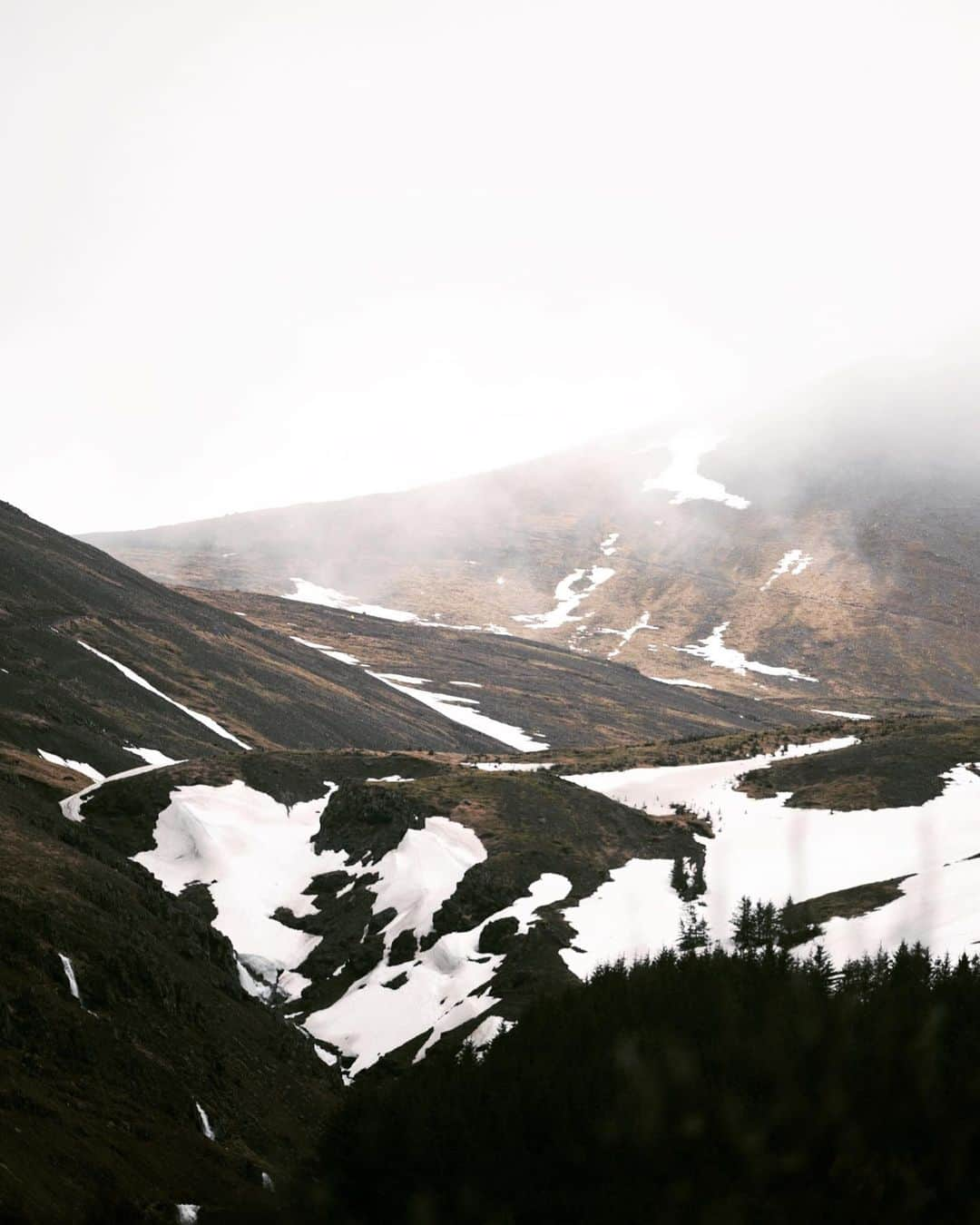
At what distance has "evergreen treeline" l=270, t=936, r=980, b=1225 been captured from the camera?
604 inches

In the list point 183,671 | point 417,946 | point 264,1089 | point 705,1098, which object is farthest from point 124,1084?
point 183,671

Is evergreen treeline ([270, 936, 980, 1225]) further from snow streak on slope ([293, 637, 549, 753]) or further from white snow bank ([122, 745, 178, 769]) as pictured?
snow streak on slope ([293, 637, 549, 753])

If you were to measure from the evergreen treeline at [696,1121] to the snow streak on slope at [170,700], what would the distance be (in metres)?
90.2

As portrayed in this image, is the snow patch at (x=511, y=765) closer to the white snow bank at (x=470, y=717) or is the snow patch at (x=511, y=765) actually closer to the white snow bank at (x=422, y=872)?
the white snow bank at (x=422, y=872)

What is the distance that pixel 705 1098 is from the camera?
57.1 feet

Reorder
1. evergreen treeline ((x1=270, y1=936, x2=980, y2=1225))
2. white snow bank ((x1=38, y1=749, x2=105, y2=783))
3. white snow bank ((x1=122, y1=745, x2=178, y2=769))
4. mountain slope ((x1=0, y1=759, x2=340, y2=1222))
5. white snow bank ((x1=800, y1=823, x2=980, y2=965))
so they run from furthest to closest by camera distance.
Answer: white snow bank ((x1=122, y1=745, x2=178, y2=769)) < white snow bank ((x1=38, y1=749, x2=105, y2=783)) < white snow bank ((x1=800, y1=823, x2=980, y2=965)) < mountain slope ((x1=0, y1=759, x2=340, y2=1222)) < evergreen treeline ((x1=270, y1=936, x2=980, y2=1225))

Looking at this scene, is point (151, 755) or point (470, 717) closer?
point (151, 755)

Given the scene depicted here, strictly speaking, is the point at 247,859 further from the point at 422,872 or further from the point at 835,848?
the point at 835,848

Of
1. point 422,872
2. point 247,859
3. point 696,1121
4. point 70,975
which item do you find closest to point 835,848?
point 422,872

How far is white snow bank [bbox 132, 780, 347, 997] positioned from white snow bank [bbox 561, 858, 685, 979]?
1251cm

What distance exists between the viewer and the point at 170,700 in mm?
115562

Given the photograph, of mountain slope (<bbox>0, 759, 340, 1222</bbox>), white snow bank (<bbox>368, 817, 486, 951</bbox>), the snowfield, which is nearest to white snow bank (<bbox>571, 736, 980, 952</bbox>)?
the snowfield

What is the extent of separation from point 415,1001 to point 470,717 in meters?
122

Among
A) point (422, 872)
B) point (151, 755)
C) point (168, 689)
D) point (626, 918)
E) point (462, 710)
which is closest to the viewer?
point (626, 918)
